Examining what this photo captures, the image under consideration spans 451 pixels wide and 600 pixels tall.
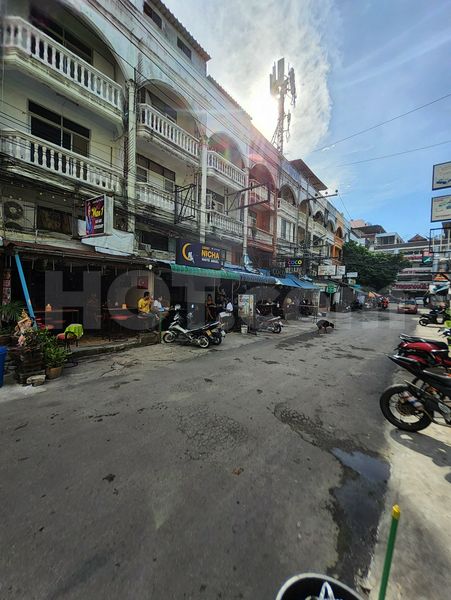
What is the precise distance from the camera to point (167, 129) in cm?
1296

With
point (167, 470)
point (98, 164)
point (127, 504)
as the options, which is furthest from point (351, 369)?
point (98, 164)

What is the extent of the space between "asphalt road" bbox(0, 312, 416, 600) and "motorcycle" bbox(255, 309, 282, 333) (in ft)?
26.2

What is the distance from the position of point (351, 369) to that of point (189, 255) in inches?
289

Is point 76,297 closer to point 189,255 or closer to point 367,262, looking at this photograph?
point 189,255

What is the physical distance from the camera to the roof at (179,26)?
42.0ft

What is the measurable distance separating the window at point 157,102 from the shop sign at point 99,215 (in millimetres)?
6717

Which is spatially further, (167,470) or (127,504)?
(167,470)

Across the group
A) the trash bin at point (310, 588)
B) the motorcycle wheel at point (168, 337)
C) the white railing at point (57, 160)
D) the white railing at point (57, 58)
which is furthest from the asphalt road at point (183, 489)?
the white railing at point (57, 58)

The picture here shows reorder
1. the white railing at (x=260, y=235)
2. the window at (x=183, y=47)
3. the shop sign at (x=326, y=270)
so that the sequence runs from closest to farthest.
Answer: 1. the window at (x=183, y=47)
2. the white railing at (x=260, y=235)
3. the shop sign at (x=326, y=270)

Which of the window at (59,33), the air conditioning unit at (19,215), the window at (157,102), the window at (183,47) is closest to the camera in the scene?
the air conditioning unit at (19,215)

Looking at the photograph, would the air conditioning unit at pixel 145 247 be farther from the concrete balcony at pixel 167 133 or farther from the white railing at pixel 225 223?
the concrete balcony at pixel 167 133

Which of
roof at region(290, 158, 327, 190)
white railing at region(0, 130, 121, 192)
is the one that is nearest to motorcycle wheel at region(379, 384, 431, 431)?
white railing at region(0, 130, 121, 192)

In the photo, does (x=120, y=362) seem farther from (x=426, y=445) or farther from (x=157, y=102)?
(x=157, y=102)

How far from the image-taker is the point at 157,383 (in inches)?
231
